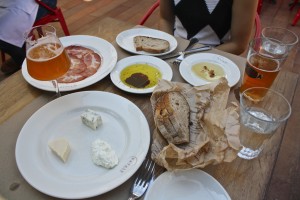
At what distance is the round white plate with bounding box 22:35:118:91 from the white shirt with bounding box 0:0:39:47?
2.45 feet

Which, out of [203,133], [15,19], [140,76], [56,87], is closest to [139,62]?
[140,76]

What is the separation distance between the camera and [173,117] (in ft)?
2.35

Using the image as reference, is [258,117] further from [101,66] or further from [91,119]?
Answer: [101,66]

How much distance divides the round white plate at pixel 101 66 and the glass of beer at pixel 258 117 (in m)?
0.50

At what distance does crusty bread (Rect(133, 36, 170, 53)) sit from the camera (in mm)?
1091

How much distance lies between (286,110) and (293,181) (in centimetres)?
108

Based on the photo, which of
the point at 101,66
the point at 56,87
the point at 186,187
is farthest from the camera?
the point at 101,66

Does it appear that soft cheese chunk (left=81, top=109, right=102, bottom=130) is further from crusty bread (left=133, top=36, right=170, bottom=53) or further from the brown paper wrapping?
crusty bread (left=133, top=36, right=170, bottom=53)

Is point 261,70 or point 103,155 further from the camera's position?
point 261,70

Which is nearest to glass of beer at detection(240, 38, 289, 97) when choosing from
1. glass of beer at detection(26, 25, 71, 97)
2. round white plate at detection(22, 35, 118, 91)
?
round white plate at detection(22, 35, 118, 91)

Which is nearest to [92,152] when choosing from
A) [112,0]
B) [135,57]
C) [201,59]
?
[135,57]

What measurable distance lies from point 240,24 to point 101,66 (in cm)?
76

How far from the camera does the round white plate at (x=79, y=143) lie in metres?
0.63

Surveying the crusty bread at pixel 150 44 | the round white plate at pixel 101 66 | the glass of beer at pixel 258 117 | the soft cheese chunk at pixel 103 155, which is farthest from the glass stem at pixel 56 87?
the glass of beer at pixel 258 117
